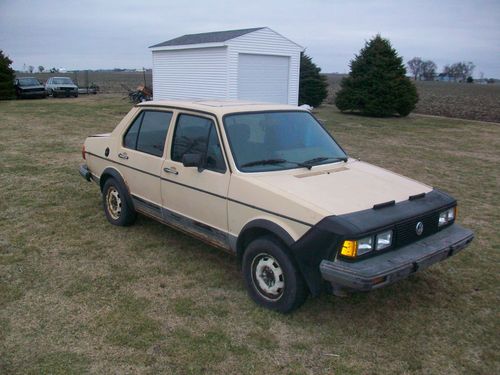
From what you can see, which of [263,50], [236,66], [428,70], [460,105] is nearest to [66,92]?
[236,66]

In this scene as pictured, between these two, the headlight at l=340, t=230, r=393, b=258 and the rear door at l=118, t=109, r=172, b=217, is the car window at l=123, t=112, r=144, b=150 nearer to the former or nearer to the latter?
the rear door at l=118, t=109, r=172, b=217

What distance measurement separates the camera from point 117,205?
5895 millimetres

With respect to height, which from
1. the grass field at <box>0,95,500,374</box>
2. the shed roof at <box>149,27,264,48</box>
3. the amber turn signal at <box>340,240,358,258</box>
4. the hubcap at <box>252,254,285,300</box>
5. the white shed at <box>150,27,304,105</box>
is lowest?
the grass field at <box>0,95,500,374</box>

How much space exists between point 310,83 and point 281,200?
22.3 metres

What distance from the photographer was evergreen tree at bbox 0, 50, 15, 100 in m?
28.0

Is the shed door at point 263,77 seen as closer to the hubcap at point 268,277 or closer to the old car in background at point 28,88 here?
the old car in background at point 28,88

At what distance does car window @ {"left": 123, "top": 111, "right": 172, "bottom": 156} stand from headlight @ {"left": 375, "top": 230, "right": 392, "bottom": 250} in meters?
2.51

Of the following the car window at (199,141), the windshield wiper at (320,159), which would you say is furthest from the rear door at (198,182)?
the windshield wiper at (320,159)

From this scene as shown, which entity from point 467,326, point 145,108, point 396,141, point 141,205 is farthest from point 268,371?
point 396,141

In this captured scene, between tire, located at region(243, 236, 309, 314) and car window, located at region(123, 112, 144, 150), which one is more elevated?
car window, located at region(123, 112, 144, 150)

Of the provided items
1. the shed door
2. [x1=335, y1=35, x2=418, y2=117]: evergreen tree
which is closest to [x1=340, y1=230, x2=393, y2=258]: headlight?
the shed door

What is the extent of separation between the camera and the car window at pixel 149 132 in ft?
16.4

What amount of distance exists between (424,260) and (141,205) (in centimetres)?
320

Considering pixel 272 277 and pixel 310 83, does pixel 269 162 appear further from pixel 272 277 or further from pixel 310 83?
pixel 310 83
